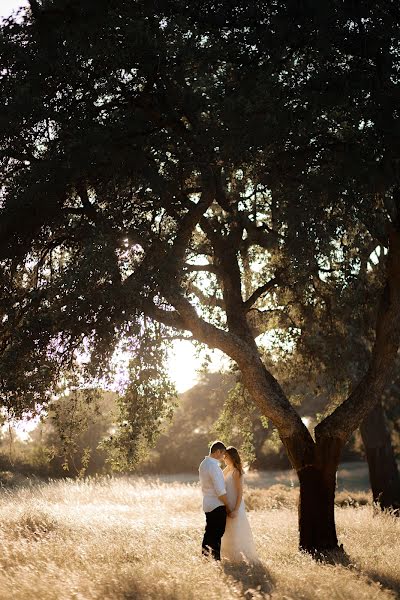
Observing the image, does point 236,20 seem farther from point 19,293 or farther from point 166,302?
point 19,293

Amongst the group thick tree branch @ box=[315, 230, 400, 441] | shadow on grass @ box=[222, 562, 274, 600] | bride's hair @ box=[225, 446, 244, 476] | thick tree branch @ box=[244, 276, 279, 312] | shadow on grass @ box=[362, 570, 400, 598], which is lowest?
shadow on grass @ box=[362, 570, 400, 598]

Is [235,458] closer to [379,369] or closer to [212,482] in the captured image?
[212,482]

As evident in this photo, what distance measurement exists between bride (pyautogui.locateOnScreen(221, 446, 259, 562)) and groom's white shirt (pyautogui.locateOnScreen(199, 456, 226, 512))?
0.28 metres

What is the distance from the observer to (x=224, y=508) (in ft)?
36.1

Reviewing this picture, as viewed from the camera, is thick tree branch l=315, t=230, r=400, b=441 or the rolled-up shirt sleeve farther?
thick tree branch l=315, t=230, r=400, b=441

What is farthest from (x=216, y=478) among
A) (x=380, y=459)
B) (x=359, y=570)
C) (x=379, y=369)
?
(x=380, y=459)

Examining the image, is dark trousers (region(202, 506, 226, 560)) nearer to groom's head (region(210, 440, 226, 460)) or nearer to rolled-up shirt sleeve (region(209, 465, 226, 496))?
rolled-up shirt sleeve (region(209, 465, 226, 496))

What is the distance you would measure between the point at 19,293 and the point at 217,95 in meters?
4.81

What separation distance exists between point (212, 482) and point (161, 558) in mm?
1353

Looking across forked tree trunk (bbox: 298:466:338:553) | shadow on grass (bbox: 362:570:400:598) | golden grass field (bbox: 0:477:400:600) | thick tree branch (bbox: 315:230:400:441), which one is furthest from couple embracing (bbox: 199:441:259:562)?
thick tree branch (bbox: 315:230:400:441)

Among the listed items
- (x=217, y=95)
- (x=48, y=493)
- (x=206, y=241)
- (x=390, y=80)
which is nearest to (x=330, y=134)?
(x=390, y=80)

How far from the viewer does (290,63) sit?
10961mm

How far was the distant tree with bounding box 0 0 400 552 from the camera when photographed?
10.2 meters

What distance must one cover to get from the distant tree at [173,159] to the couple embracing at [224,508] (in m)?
1.49
